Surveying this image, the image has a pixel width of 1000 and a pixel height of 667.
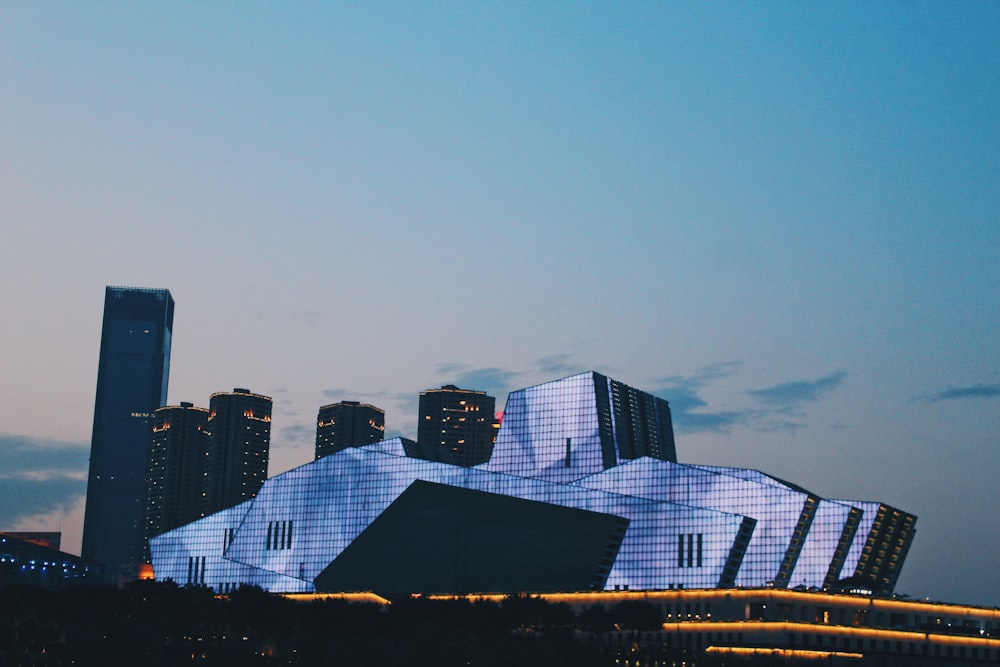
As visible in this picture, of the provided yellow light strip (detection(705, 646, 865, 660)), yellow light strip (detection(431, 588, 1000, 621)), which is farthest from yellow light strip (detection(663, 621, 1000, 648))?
yellow light strip (detection(431, 588, 1000, 621))

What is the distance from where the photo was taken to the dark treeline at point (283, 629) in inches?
5792

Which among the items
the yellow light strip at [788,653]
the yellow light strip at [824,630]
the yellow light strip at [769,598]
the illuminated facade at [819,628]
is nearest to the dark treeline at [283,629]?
the yellow light strip at [824,630]

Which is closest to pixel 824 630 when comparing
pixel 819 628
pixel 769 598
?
pixel 819 628

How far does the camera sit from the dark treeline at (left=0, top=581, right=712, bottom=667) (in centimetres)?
14712

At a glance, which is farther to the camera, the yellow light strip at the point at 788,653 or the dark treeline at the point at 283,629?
the yellow light strip at the point at 788,653

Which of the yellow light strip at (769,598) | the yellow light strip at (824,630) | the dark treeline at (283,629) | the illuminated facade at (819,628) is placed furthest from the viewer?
the yellow light strip at (769,598)

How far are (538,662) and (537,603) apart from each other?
3489 cm

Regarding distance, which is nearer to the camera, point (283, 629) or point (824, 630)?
point (283, 629)

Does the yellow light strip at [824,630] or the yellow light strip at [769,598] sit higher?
the yellow light strip at [769,598]

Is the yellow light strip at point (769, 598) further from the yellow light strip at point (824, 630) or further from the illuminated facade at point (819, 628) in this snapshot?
the yellow light strip at point (824, 630)

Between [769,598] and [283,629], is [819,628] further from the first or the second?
[283,629]

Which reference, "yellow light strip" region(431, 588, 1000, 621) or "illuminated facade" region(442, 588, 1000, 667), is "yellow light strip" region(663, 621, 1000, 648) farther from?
"yellow light strip" region(431, 588, 1000, 621)

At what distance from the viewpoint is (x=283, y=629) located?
16388cm

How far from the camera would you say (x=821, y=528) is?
193250 millimetres
